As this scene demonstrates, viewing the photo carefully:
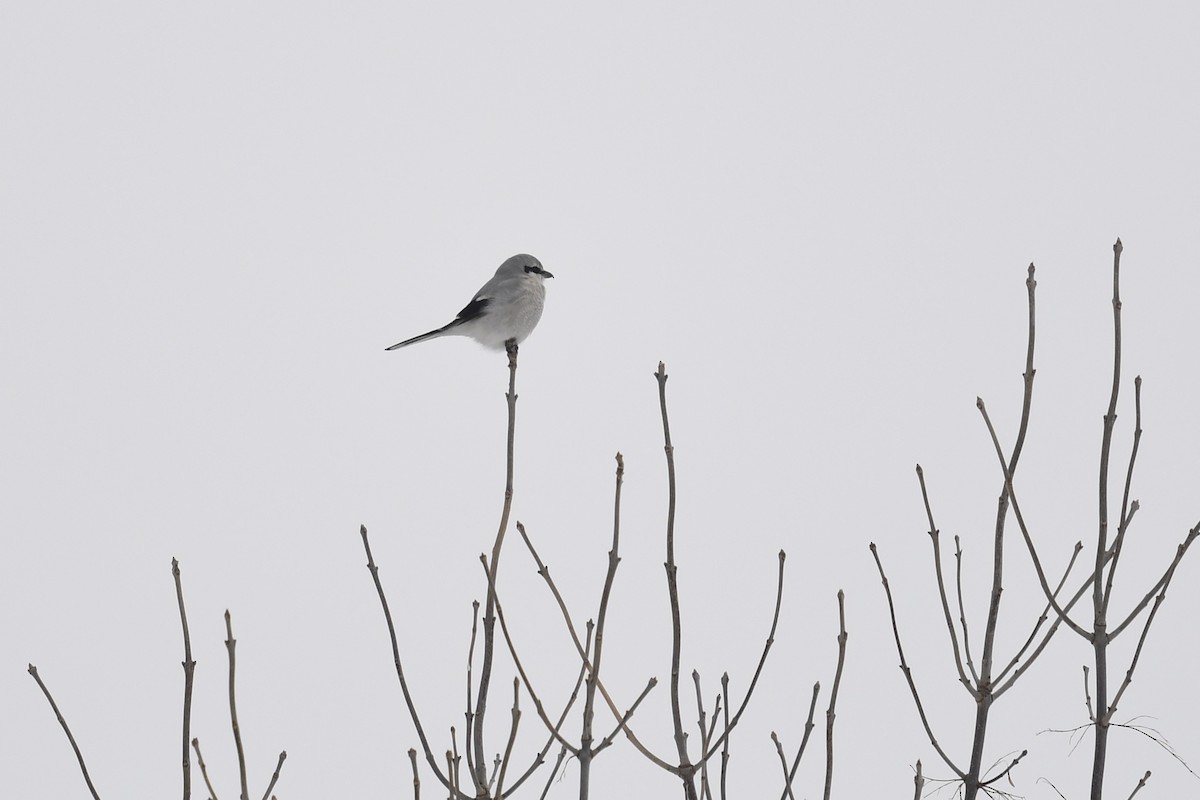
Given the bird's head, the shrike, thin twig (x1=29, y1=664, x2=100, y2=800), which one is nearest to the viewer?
thin twig (x1=29, y1=664, x2=100, y2=800)

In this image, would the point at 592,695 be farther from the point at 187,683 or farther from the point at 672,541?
the point at 187,683

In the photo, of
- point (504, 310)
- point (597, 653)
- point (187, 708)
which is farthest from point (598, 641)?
point (504, 310)

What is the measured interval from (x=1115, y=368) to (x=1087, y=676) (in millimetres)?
794

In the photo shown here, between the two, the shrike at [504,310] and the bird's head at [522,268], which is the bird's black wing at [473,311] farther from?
the bird's head at [522,268]

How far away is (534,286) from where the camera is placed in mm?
7965

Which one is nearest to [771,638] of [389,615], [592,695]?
[592,695]

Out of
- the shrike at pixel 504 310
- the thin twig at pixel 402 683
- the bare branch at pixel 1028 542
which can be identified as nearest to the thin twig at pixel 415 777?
the thin twig at pixel 402 683

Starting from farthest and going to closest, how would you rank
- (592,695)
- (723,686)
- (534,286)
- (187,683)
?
(534,286) < (723,686) < (592,695) < (187,683)

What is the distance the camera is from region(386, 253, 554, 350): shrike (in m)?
7.75

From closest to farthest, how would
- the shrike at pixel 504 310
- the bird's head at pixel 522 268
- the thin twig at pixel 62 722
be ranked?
the thin twig at pixel 62 722, the shrike at pixel 504 310, the bird's head at pixel 522 268

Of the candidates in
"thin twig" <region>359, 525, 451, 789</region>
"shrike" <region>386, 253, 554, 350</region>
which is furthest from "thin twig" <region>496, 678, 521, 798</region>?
"shrike" <region>386, 253, 554, 350</region>

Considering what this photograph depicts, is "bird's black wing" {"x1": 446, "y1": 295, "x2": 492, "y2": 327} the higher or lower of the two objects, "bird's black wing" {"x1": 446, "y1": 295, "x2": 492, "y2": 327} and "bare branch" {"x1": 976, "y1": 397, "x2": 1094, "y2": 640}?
the higher

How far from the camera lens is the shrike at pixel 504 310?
25.4 feet

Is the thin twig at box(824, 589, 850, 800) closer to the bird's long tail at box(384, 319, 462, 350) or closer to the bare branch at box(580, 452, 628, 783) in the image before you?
the bare branch at box(580, 452, 628, 783)
